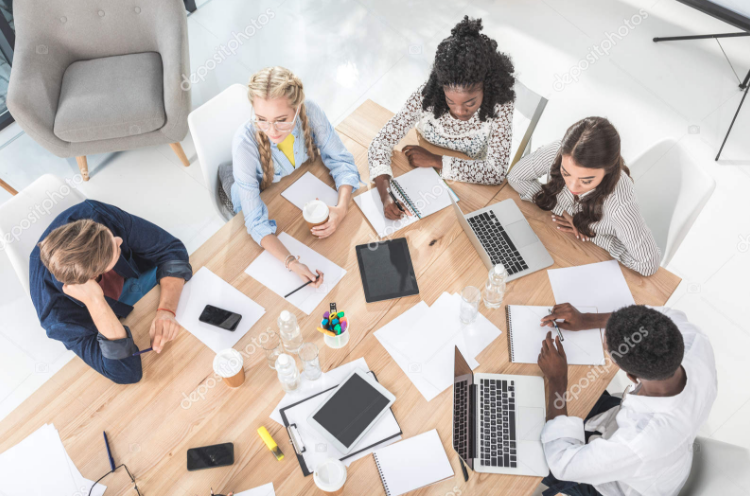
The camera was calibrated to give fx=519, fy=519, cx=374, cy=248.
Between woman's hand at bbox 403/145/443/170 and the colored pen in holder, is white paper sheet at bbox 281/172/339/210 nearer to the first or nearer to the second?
woman's hand at bbox 403/145/443/170

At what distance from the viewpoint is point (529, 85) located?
140 inches

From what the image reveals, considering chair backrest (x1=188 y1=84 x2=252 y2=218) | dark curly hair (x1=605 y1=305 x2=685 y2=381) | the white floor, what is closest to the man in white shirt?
dark curly hair (x1=605 y1=305 x2=685 y2=381)

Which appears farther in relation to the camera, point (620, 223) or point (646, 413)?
point (620, 223)

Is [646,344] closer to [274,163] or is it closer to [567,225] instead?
[567,225]

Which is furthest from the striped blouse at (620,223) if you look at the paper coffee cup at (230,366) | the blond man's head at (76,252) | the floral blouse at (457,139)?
the blond man's head at (76,252)

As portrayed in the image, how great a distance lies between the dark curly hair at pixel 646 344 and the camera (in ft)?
4.66

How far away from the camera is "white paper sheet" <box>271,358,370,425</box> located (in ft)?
5.42

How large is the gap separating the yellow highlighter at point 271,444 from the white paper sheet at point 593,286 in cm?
106

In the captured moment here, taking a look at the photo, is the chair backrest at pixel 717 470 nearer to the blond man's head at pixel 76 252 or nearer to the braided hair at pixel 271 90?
the braided hair at pixel 271 90

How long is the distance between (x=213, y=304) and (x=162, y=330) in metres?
0.19

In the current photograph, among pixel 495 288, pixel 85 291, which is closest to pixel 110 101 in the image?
pixel 85 291

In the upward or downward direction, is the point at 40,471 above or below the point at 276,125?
below

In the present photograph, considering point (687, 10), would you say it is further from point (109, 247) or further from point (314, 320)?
point (109, 247)

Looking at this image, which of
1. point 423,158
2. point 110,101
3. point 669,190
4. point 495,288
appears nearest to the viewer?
point 495,288
